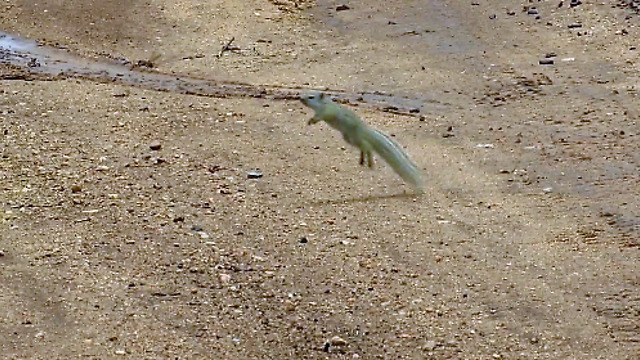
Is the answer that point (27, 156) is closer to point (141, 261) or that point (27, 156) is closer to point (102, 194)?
point (102, 194)

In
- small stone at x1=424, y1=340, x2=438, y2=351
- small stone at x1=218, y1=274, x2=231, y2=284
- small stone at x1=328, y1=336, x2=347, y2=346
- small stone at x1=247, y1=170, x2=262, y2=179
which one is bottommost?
small stone at x1=247, y1=170, x2=262, y2=179

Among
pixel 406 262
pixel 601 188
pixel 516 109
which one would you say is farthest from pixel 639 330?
pixel 516 109

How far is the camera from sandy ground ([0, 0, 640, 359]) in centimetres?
419

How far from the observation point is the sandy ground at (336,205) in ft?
13.8

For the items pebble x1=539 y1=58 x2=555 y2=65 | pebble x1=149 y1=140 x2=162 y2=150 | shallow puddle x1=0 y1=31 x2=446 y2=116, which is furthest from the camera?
pebble x1=539 y1=58 x2=555 y2=65

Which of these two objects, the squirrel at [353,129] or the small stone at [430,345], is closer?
the squirrel at [353,129]

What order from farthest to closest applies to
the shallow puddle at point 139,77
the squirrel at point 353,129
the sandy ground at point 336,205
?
the shallow puddle at point 139,77 → the sandy ground at point 336,205 → the squirrel at point 353,129

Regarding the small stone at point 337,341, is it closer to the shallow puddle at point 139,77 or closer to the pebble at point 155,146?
the pebble at point 155,146

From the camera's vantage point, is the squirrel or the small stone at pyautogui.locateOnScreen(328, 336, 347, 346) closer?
the squirrel

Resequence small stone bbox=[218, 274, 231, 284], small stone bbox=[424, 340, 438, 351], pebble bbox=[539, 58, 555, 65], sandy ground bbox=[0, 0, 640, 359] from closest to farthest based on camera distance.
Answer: small stone bbox=[424, 340, 438, 351]
sandy ground bbox=[0, 0, 640, 359]
small stone bbox=[218, 274, 231, 284]
pebble bbox=[539, 58, 555, 65]

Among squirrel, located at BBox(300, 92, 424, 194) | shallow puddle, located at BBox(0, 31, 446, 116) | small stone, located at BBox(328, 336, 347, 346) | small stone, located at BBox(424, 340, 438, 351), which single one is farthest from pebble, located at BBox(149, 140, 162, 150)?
squirrel, located at BBox(300, 92, 424, 194)

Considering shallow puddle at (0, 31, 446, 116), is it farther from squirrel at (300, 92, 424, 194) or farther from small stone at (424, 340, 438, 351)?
squirrel at (300, 92, 424, 194)

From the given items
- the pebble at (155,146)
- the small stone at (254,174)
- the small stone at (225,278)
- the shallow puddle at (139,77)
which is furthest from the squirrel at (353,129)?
the shallow puddle at (139,77)

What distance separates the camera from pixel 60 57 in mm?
8055
